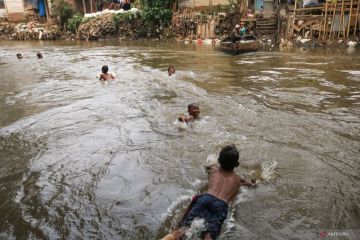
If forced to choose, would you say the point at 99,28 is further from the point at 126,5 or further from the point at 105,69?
the point at 105,69

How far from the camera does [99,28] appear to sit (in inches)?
1169

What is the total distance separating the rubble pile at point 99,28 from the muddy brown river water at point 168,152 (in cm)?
1835

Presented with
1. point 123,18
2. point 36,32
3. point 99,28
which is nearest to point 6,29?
point 36,32

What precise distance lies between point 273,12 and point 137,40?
11.0 metres

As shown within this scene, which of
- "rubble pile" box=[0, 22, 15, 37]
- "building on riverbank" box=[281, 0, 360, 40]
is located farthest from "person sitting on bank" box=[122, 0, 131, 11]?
"building on riverbank" box=[281, 0, 360, 40]

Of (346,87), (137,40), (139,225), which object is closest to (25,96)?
(139,225)

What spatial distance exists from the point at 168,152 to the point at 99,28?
25.9 meters

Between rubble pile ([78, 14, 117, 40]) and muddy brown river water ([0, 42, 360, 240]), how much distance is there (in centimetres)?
1835

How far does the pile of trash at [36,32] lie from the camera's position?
31.8m

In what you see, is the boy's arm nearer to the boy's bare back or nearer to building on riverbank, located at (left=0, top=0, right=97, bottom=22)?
the boy's bare back

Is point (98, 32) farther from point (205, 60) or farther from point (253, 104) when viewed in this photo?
point (253, 104)

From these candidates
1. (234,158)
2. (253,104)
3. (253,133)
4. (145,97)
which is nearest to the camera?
(234,158)

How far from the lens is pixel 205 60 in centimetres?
1636

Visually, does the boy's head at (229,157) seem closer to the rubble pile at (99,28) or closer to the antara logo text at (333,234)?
the antara logo text at (333,234)
